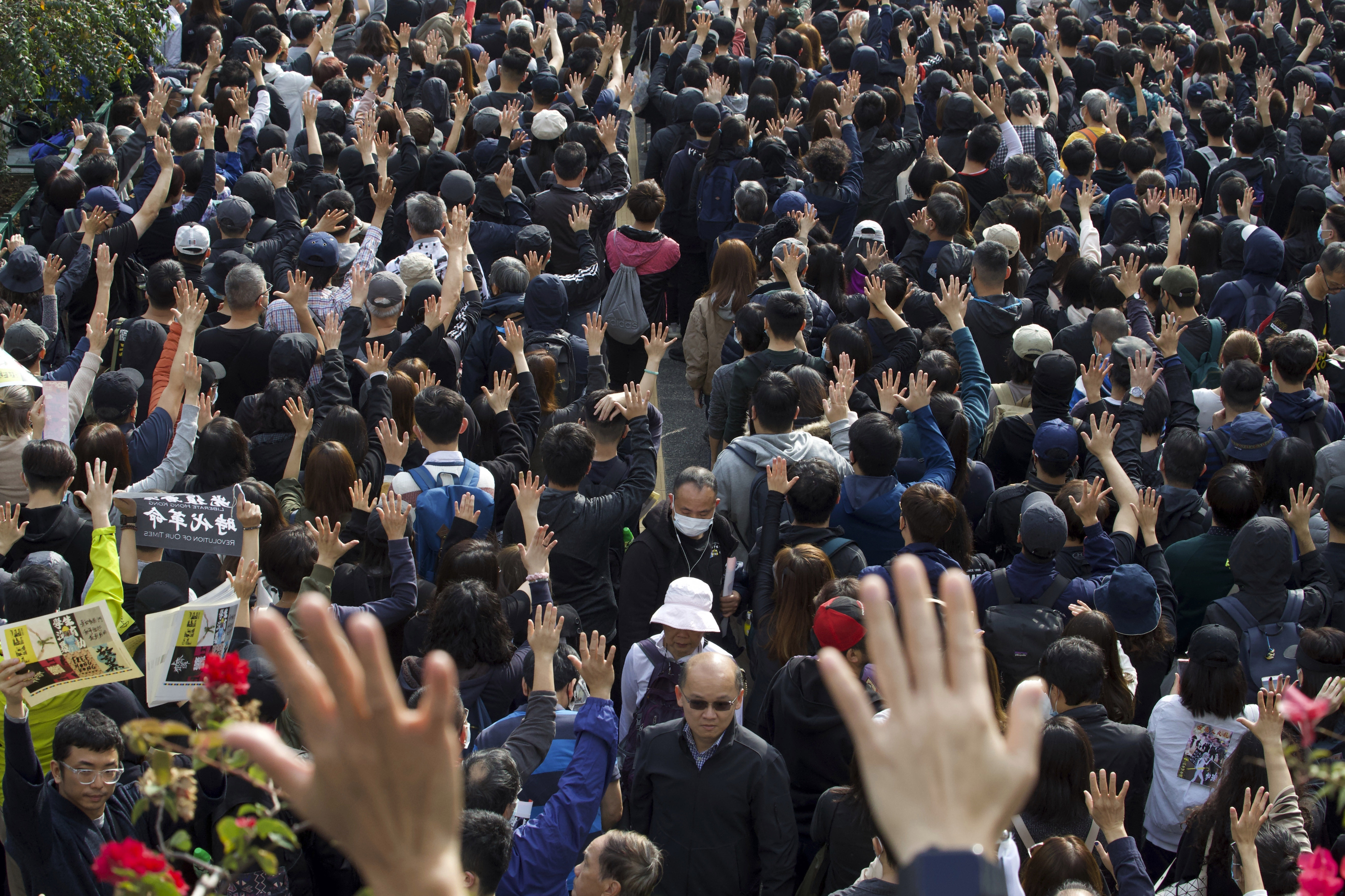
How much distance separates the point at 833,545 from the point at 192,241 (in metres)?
4.83

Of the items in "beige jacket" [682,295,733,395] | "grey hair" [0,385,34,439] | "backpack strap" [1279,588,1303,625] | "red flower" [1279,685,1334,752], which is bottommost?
"beige jacket" [682,295,733,395]

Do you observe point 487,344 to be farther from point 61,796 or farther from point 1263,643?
point 1263,643

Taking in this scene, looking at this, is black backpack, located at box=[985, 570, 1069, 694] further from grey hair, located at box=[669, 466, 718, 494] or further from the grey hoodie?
grey hair, located at box=[669, 466, 718, 494]

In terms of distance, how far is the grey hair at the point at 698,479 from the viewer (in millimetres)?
5461

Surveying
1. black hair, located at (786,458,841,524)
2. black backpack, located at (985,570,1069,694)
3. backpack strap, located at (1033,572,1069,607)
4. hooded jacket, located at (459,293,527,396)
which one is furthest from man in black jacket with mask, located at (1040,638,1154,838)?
hooded jacket, located at (459,293,527,396)

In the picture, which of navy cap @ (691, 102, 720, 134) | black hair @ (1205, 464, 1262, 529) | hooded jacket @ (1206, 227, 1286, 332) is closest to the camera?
black hair @ (1205, 464, 1262, 529)

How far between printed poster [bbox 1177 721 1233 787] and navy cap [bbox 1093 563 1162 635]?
62 cm

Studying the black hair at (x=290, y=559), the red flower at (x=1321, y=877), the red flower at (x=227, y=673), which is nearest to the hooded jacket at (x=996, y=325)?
the black hair at (x=290, y=559)

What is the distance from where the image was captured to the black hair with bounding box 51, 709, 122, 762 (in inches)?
157

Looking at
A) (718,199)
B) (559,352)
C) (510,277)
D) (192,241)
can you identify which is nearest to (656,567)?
(559,352)

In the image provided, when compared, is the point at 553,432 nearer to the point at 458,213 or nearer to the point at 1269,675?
the point at 458,213

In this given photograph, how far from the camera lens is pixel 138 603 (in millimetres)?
5121

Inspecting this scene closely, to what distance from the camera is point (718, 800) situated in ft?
14.0

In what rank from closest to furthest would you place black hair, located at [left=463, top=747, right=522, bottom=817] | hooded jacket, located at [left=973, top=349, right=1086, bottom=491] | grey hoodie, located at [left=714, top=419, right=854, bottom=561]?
black hair, located at [left=463, top=747, right=522, bottom=817] → grey hoodie, located at [left=714, top=419, right=854, bottom=561] → hooded jacket, located at [left=973, top=349, right=1086, bottom=491]
